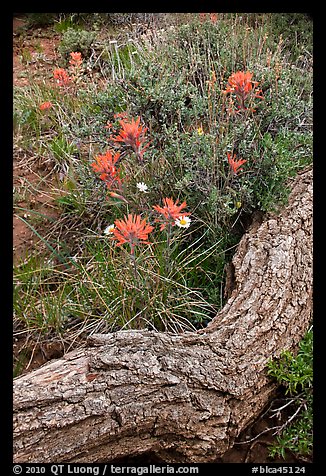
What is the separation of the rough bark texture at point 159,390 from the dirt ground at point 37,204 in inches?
5.4

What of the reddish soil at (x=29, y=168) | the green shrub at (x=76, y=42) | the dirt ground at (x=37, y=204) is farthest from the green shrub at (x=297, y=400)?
the green shrub at (x=76, y=42)

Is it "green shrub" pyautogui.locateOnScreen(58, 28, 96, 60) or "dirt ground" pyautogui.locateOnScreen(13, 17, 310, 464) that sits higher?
"green shrub" pyautogui.locateOnScreen(58, 28, 96, 60)

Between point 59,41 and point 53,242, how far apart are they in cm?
313

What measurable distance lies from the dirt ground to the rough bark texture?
0.45 ft

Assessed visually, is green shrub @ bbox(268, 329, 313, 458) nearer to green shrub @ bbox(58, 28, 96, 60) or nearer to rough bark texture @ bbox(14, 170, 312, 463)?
rough bark texture @ bbox(14, 170, 312, 463)

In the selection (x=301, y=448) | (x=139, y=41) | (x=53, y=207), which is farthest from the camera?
(x=139, y=41)

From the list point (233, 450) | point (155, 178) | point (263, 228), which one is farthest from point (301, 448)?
point (155, 178)

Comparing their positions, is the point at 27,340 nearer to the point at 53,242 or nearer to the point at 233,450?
the point at 53,242

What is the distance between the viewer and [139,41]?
5102mm

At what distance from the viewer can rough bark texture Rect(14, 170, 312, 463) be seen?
189cm

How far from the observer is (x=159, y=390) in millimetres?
2031

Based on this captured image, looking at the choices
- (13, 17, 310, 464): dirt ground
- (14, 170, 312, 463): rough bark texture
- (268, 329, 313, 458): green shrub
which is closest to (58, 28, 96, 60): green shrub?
(13, 17, 310, 464): dirt ground

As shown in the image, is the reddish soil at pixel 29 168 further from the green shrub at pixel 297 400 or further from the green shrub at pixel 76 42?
the green shrub at pixel 297 400

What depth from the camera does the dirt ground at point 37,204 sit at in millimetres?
2281
